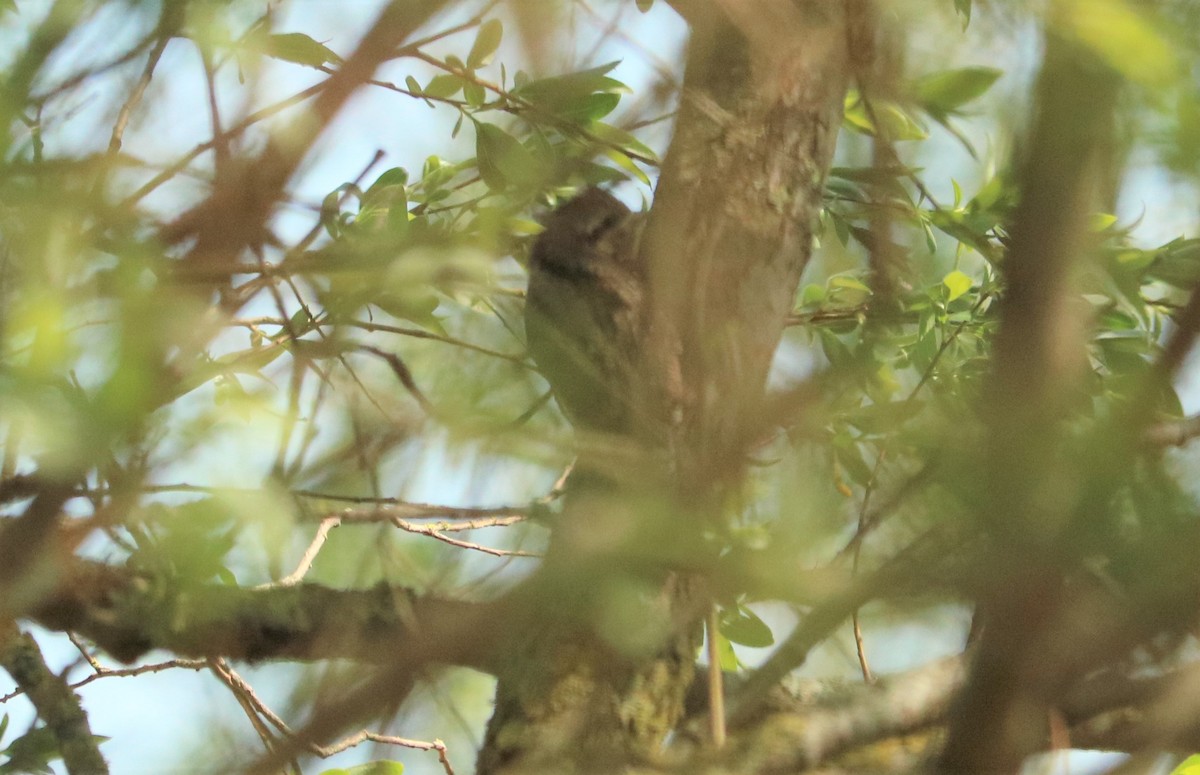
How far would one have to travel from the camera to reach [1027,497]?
1.28 feet

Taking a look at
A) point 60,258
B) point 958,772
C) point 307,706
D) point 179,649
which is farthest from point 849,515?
point 179,649

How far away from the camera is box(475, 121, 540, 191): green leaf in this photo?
0.87 m

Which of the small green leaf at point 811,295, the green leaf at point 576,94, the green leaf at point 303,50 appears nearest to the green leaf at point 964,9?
the green leaf at point 576,94

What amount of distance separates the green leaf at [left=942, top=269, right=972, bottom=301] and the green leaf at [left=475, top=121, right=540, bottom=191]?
58cm

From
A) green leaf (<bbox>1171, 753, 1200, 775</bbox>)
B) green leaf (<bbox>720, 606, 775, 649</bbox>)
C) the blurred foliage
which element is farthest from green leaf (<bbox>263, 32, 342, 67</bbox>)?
green leaf (<bbox>1171, 753, 1200, 775</bbox>)

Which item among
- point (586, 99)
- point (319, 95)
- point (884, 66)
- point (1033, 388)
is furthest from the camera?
point (586, 99)

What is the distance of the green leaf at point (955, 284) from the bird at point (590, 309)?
0.37 metres

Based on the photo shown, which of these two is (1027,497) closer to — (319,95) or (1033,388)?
(1033,388)

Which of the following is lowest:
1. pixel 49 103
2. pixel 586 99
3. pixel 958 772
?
pixel 958 772

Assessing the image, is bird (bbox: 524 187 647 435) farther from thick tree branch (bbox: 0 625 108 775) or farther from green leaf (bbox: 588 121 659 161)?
thick tree branch (bbox: 0 625 108 775)

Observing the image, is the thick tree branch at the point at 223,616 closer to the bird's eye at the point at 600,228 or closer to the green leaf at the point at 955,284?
the bird's eye at the point at 600,228

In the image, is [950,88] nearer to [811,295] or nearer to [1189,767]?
[811,295]

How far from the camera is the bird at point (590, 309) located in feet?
2.72

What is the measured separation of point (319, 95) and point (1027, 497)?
0.37 m
